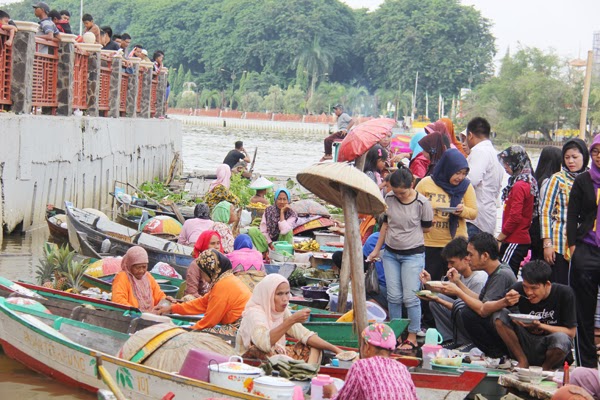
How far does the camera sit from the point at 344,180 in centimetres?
714

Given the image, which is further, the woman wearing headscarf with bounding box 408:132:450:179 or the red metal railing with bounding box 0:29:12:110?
the red metal railing with bounding box 0:29:12:110

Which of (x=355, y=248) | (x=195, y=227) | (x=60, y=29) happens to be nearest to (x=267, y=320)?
(x=355, y=248)

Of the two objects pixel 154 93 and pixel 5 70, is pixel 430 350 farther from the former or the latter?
pixel 154 93

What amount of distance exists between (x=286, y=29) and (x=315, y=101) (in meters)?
15.8

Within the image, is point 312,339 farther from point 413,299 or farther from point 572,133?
point 572,133

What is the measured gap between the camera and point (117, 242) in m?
12.6

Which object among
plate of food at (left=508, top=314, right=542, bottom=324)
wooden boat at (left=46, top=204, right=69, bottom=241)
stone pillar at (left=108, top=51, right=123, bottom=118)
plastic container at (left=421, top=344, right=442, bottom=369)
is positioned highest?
stone pillar at (left=108, top=51, right=123, bottom=118)

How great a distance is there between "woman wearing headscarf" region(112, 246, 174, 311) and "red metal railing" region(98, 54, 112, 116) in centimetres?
1335

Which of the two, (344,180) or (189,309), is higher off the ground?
(344,180)

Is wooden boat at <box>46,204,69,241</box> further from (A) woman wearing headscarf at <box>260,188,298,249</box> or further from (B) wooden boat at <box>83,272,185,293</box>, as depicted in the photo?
(B) wooden boat at <box>83,272,185,293</box>

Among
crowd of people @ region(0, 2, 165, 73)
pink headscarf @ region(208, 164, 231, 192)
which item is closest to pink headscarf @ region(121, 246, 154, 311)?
crowd of people @ region(0, 2, 165, 73)

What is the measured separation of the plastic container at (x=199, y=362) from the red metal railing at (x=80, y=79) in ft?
43.6

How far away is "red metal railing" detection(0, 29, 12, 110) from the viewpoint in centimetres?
1481

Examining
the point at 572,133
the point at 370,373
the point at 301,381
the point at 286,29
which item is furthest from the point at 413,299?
the point at 286,29
